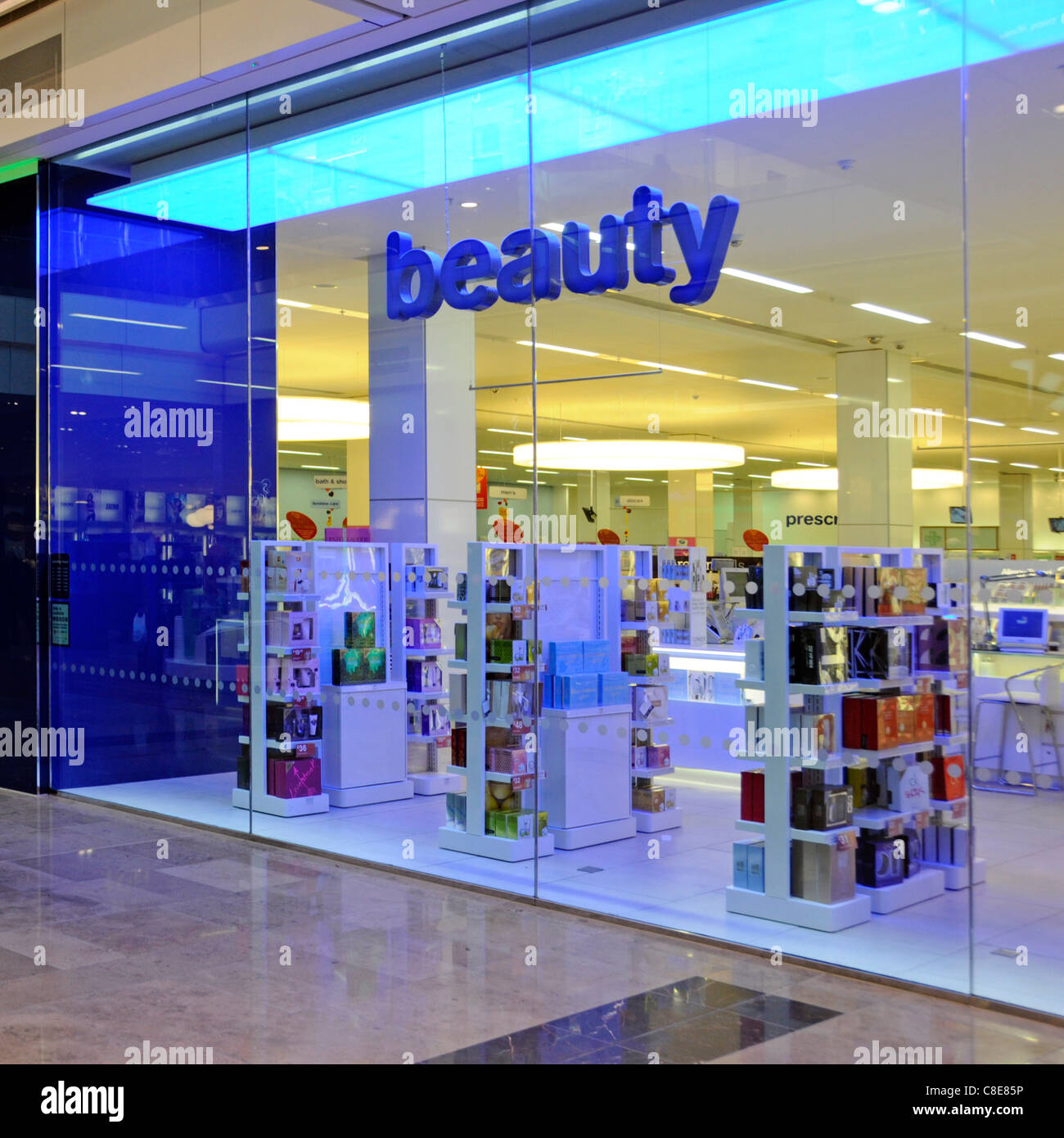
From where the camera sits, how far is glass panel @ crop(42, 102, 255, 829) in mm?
8016

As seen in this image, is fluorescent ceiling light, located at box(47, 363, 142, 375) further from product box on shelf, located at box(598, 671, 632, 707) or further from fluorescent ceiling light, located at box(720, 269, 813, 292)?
fluorescent ceiling light, located at box(720, 269, 813, 292)

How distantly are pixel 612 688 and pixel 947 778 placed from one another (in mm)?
1963

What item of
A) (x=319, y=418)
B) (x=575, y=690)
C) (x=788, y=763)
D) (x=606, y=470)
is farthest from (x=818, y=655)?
(x=319, y=418)

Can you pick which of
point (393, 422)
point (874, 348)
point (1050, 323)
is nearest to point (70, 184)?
point (393, 422)

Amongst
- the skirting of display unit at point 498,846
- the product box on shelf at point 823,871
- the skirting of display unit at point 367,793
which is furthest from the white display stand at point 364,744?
the product box on shelf at point 823,871

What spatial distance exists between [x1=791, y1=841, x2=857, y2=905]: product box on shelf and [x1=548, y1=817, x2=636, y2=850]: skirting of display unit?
158 centimetres

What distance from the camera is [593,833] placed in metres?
6.53

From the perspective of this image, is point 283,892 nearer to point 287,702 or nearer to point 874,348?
point 287,702

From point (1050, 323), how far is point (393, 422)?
3.80 metres

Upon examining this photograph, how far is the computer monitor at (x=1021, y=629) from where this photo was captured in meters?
4.44

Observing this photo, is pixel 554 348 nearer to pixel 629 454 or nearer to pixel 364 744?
pixel 629 454

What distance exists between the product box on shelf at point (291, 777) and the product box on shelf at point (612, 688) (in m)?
1.93

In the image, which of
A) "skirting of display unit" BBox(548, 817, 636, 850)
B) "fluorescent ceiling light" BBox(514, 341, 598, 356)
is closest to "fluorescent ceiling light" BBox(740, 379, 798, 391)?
"fluorescent ceiling light" BBox(514, 341, 598, 356)
